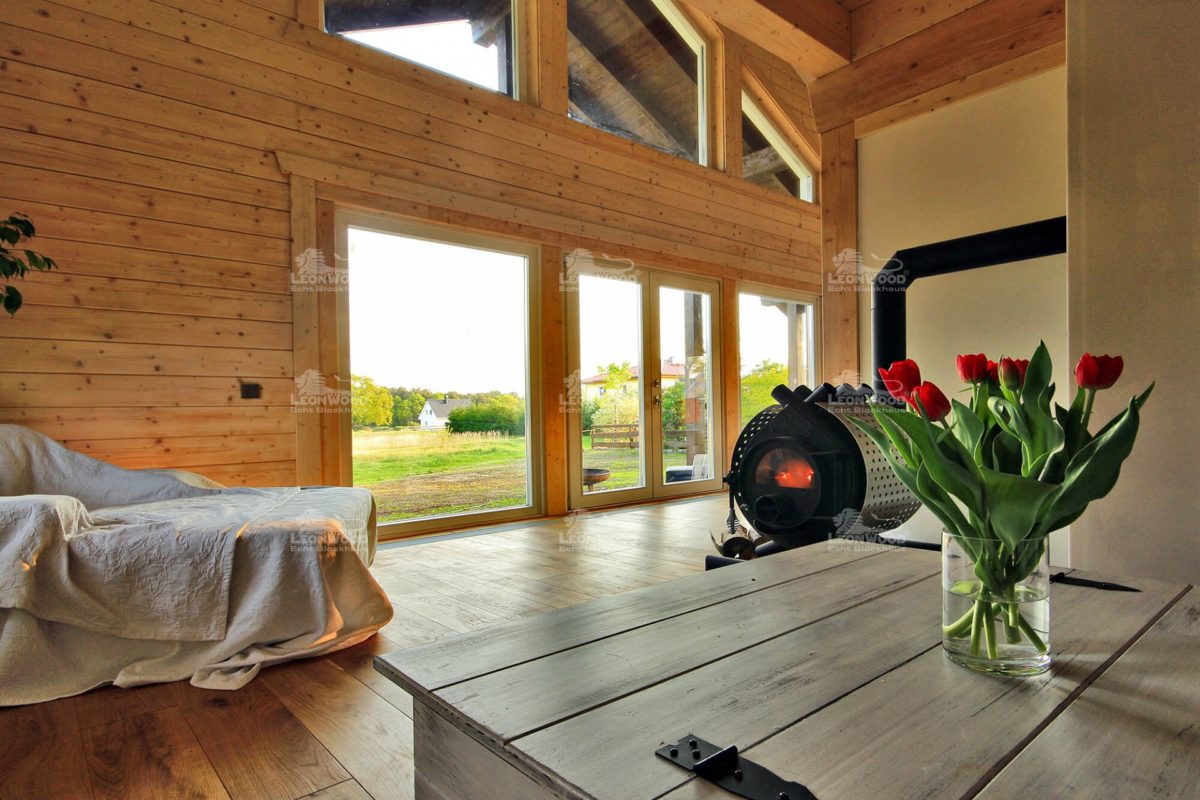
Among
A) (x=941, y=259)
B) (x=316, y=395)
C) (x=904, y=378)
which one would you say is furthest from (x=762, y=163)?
(x=904, y=378)

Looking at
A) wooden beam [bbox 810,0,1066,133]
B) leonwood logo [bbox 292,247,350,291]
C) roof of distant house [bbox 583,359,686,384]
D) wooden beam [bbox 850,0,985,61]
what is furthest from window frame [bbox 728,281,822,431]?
leonwood logo [bbox 292,247,350,291]

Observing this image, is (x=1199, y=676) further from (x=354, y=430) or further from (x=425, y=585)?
(x=354, y=430)

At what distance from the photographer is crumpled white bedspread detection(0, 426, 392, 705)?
1808 millimetres

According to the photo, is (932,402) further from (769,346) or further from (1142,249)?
(769,346)

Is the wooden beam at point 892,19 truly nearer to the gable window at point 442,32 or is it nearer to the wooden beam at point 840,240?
the wooden beam at point 840,240

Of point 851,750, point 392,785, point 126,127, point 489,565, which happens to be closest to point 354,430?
point 489,565

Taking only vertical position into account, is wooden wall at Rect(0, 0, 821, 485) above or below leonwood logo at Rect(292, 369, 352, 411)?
above

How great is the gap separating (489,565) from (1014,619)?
283cm

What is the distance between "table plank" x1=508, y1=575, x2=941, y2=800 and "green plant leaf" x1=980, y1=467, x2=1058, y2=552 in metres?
0.18

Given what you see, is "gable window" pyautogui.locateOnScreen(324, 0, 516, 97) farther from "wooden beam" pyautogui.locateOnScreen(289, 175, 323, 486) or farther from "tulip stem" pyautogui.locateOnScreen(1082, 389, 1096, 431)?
"tulip stem" pyautogui.locateOnScreen(1082, 389, 1096, 431)

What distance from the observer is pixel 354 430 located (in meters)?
3.97

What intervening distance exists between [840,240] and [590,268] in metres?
2.21

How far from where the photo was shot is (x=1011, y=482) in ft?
2.34

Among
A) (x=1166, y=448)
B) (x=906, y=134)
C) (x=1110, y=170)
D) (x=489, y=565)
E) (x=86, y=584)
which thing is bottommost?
(x=489, y=565)
